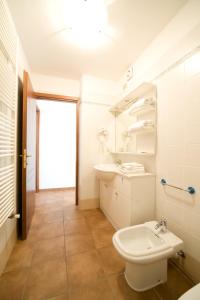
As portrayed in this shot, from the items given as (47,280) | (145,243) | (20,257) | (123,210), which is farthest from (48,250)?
(145,243)

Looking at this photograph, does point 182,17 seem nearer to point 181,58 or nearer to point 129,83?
point 181,58

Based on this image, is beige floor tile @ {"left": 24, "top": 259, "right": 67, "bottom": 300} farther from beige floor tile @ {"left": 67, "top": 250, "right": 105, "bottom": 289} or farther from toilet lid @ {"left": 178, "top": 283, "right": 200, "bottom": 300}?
toilet lid @ {"left": 178, "top": 283, "right": 200, "bottom": 300}

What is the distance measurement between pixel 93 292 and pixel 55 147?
3.14 metres

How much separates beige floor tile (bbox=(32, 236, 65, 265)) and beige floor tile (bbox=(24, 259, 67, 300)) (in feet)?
0.22

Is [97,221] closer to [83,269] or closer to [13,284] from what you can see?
[83,269]

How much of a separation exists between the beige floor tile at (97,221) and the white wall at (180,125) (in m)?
0.90

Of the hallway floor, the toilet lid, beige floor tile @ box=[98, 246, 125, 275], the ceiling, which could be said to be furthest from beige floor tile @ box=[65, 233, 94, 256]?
the ceiling

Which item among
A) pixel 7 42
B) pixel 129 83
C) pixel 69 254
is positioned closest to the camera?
pixel 7 42

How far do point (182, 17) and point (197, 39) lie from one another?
1.39ft

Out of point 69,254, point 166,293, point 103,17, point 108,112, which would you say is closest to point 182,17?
point 103,17

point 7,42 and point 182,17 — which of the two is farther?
point 182,17

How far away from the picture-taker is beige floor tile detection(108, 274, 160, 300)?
3.45 ft

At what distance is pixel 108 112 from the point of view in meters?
2.67

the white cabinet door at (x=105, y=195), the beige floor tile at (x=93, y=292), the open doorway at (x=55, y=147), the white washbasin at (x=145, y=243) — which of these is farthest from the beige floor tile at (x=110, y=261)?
the open doorway at (x=55, y=147)
